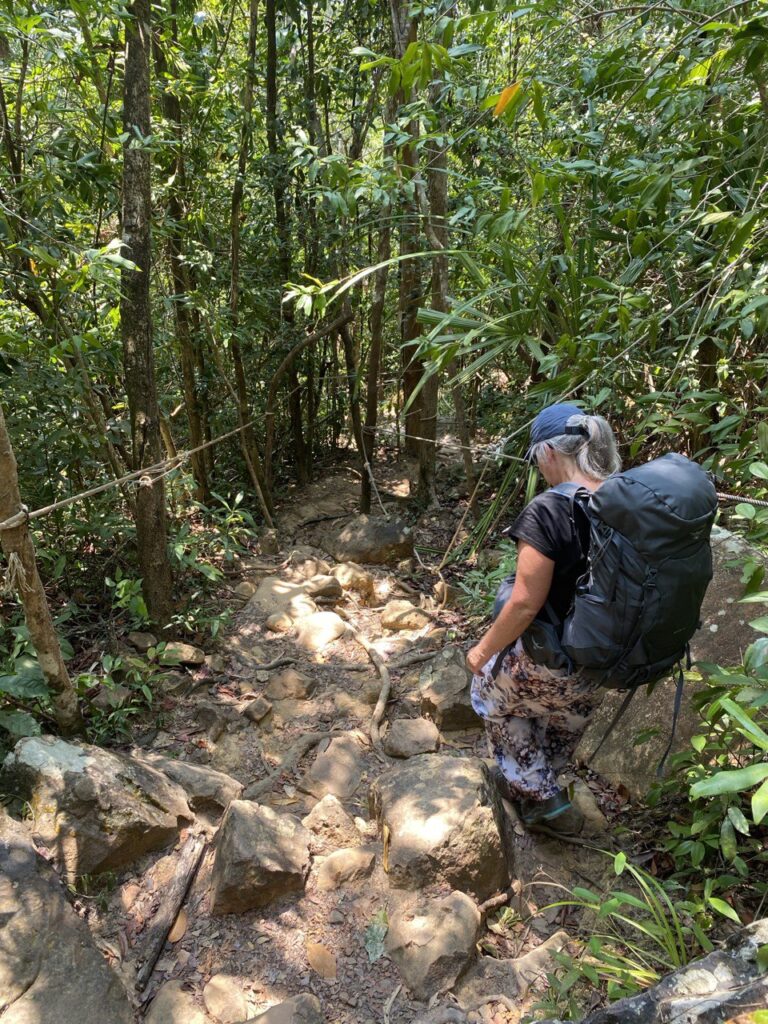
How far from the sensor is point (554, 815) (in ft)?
8.09

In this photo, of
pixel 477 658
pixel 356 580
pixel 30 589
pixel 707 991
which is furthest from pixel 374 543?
pixel 707 991

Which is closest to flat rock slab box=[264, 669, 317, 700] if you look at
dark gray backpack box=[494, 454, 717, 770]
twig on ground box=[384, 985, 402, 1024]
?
twig on ground box=[384, 985, 402, 1024]

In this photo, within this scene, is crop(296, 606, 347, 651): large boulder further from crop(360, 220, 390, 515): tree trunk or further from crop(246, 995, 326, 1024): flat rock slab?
crop(246, 995, 326, 1024): flat rock slab

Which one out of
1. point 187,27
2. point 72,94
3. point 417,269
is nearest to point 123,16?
point 72,94

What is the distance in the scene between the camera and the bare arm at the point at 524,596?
1983mm

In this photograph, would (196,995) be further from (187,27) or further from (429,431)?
(187,27)

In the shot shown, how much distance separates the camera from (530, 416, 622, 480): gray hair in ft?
6.85

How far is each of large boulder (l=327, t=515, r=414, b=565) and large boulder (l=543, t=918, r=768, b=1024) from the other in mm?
4304

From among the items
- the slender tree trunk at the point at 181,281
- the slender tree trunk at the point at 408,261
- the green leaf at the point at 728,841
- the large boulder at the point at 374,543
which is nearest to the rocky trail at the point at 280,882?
the green leaf at the point at 728,841

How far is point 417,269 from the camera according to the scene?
5926 mm

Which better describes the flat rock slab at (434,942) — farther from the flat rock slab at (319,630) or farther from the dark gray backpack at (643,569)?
the flat rock slab at (319,630)

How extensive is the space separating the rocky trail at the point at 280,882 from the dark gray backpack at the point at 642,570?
873mm

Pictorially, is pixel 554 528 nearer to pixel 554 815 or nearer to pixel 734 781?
pixel 734 781

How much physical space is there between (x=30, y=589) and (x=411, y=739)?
1880mm
